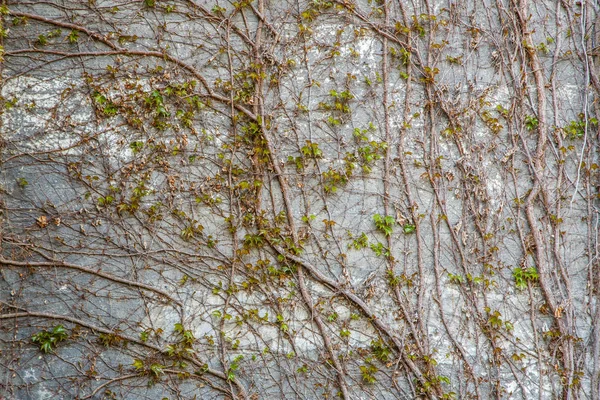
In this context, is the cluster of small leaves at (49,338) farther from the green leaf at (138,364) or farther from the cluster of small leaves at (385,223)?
the cluster of small leaves at (385,223)

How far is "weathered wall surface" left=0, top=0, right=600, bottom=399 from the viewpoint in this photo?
136 inches

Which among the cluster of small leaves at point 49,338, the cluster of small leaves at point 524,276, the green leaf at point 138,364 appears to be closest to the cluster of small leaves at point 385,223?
the cluster of small leaves at point 524,276

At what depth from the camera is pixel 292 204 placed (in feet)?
12.0

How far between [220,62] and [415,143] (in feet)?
4.47

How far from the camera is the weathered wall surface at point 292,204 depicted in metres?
3.47

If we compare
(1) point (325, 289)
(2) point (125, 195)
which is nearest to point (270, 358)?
(1) point (325, 289)

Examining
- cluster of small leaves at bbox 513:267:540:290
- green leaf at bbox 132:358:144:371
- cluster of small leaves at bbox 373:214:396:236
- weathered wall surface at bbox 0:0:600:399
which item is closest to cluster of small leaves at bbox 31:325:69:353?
weathered wall surface at bbox 0:0:600:399

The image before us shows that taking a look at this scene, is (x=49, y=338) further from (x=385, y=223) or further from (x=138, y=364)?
(x=385, y=223)

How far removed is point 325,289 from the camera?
3605 millimetres

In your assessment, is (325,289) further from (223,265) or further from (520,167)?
(520,167)

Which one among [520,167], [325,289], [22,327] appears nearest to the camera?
[22,327]

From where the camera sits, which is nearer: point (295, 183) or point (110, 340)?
point (110, 340)

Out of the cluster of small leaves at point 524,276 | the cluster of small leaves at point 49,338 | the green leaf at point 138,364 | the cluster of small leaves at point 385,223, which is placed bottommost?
the green leaf at point 138,364

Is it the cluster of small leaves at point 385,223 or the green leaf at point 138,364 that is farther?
the cluster of small leaves at point 385,223
